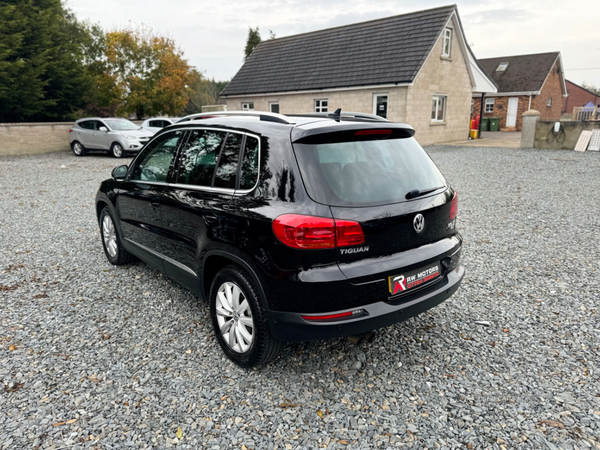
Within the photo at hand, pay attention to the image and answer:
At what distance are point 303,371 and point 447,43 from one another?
78.1 feet

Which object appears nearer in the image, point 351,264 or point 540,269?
point 351,264

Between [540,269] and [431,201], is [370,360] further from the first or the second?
[540,269]

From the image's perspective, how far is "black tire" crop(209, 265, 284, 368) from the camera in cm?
290

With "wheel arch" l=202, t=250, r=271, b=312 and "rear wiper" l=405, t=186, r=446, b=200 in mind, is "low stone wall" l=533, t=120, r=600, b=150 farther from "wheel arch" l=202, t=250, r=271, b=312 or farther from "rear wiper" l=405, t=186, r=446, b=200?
"wheel arch" l=202, t=250, r=271, b=312

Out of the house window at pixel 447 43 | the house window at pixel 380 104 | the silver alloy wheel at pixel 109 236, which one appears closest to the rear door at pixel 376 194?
the silver alloy wheel at pixel 109 236

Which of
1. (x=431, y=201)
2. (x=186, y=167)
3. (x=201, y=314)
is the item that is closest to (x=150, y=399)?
(x=201, y=314)

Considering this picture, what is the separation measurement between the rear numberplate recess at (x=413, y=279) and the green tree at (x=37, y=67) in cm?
2469

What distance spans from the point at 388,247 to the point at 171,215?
1971mm

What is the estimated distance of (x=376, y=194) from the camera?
2.87 meters

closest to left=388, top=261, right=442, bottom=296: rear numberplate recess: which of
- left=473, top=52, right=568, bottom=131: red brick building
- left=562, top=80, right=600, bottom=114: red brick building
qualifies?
left=473, top=52, right=568, bottom=131: red brick building

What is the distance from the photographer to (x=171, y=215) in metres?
3.76

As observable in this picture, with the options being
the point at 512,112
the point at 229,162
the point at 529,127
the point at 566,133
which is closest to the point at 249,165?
the point at 229,162

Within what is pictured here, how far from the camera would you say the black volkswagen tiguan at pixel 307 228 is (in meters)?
2.66

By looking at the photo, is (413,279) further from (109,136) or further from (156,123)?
(156,123)
